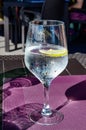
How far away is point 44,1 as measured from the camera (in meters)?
4.39

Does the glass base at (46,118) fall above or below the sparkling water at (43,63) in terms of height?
below

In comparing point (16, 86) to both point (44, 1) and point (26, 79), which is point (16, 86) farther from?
point (44, 1)

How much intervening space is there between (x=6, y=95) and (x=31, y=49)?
0.23 meters

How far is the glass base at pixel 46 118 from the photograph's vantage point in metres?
0.86

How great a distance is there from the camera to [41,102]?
989 millimetres

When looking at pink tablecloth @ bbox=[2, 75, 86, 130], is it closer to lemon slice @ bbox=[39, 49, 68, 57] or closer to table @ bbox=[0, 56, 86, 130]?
table @ bbox=[0, 56, 86, 130]

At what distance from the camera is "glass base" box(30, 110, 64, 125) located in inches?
33.7

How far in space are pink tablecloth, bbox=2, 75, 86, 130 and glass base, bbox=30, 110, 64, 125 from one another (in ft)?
0.04

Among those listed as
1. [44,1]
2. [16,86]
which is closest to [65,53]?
[16,86]

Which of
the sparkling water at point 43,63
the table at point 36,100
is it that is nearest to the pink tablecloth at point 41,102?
the table at point 36,100

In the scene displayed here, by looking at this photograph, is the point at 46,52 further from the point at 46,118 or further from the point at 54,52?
the point at 46,118

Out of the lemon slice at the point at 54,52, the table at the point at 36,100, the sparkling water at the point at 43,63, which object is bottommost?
the table at the point at 36,100

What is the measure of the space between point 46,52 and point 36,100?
198 mm

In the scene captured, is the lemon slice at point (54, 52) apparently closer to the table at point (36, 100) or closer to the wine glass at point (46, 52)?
the wine glass at point (46, 52)
